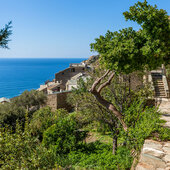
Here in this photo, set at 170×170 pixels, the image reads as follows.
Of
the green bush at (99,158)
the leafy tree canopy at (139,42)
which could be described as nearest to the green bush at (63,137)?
the green bush at (99,158)

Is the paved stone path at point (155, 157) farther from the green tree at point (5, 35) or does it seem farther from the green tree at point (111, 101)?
the green tree at point (5, 35)

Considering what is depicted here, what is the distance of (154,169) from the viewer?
3672 mm

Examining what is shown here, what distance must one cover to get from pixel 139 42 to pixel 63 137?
6.81 meters

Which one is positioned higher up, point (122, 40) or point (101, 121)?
point (122, 40)

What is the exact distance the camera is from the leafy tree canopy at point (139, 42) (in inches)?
225

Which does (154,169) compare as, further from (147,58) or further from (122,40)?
(122,40)

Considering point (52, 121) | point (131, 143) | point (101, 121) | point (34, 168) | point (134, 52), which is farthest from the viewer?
point (52, 121)

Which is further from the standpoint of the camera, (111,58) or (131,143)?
(111,58)

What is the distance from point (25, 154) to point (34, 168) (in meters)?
0.86

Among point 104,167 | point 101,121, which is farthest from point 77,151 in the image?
point 104,167

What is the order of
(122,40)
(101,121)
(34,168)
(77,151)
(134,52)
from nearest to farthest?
(34,168)
(134,52)
(122,40)
(101,121)
(77,151)

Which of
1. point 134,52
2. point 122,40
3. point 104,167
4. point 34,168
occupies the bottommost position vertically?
point 104,167

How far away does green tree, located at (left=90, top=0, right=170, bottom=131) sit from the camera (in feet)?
18.7

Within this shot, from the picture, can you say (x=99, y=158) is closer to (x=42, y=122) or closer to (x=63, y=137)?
(x=63, y=137)
